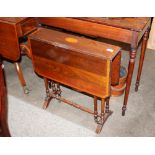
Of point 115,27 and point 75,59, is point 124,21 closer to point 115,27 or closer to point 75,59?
point 115,27

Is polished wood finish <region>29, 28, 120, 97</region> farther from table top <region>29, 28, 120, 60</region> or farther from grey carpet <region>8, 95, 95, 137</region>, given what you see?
grey carpet <region>8, 95, 95, 137</region>

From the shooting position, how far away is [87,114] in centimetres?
227

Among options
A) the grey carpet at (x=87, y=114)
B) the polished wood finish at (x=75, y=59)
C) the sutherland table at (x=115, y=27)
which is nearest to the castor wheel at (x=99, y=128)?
the grey carpet at (x=87, y=114)

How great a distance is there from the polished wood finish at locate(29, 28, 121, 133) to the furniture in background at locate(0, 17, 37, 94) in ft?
0.65

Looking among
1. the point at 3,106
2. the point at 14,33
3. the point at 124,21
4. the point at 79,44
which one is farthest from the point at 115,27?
the point at 3,106

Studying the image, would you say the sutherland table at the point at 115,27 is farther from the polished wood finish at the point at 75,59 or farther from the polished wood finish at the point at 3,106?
the polished wood finish at the point at 3,106

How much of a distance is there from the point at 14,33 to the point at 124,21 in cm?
90

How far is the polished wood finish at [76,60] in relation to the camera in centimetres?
165

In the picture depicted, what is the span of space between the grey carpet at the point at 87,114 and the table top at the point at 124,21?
883mm
